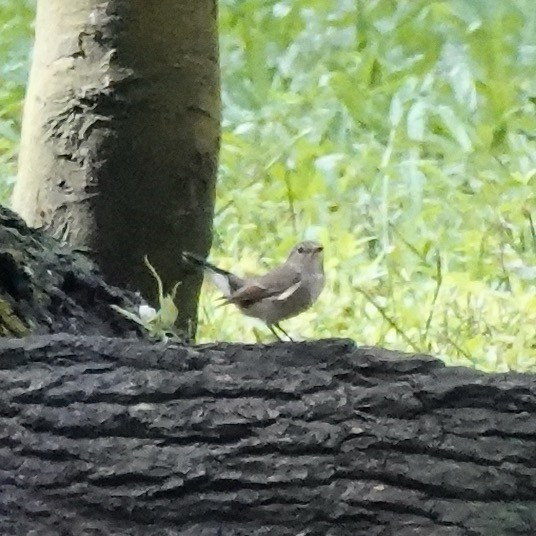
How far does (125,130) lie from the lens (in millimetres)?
1804

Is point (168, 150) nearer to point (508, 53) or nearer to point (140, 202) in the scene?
point (140, 202)

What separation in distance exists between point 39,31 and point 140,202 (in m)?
0.35

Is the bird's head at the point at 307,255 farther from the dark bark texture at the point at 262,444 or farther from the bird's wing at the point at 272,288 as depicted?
the dark bark texture at the point at 262,444

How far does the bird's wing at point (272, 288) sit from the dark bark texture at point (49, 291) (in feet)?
0.56

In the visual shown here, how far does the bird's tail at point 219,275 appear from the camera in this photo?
170 centimetres

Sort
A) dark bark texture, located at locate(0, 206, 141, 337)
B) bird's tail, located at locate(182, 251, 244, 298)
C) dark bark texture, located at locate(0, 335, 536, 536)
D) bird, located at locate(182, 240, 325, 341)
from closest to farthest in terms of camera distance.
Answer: dark bark texture, located at locate(0, 335, 536, 536) < dark bark texture, located at locate(0, 206, 141, 337) < bird, located at locate(182, 240, 325, 341) < bird's tail, located at locate(182, 251, 244, 298)

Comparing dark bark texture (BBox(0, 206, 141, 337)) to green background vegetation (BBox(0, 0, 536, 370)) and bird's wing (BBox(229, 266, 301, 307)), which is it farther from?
green background vegetation (BBox(0, 0, 536, 370))

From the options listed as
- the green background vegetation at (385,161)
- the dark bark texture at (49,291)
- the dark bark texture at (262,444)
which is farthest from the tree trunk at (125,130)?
the dark bark texture at (262,444)

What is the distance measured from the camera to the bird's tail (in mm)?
1699

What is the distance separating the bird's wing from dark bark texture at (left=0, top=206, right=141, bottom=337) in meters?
0.17

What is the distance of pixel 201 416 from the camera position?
44.6 inches

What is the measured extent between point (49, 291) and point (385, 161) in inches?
55.2

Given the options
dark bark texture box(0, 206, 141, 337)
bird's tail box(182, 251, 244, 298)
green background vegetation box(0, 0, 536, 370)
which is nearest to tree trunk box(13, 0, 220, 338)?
bird's tail box(182, 251, 244, 298)

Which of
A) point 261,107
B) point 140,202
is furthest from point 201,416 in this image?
point 261,107
